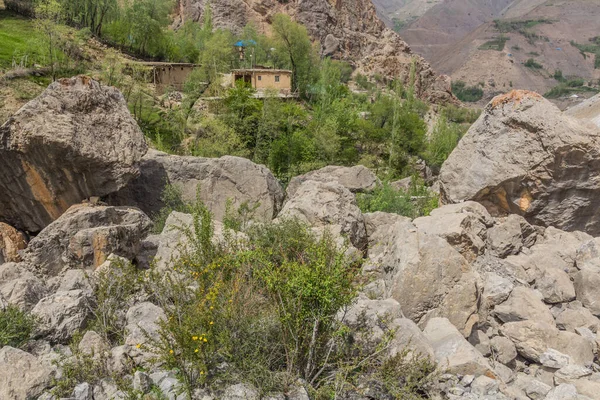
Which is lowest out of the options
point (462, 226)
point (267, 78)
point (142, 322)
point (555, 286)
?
point (555, 286)

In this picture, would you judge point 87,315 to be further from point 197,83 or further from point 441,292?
point 197,83

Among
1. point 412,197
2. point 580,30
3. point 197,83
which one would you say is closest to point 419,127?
point 197,83

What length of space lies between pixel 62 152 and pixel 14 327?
257 inches

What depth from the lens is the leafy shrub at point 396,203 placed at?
14977mm

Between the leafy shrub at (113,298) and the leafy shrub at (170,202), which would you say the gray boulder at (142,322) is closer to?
the leafy shrub at (113,298)

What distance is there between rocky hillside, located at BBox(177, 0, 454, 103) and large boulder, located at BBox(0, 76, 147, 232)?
59826 millimetres

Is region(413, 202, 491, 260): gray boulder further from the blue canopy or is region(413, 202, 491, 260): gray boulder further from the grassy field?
the blue canopy

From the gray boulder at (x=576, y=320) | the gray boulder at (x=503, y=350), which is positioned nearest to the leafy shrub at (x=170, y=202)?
the gray boulder at (x=503, y=350)

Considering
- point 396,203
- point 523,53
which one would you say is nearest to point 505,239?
point 396,203

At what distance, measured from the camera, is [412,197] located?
1736cm

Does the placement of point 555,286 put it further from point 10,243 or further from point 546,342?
point 10,243

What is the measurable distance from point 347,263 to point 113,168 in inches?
325

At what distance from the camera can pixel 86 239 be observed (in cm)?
955

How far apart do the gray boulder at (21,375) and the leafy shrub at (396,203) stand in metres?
11.0
